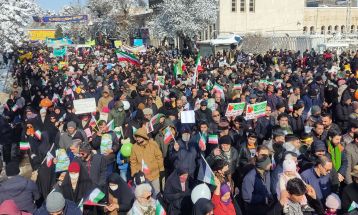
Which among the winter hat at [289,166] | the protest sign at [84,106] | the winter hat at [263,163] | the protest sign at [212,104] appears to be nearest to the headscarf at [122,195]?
the winter hat at [263,163]

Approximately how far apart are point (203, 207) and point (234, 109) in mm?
5171

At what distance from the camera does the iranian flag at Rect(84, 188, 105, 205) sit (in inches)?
218

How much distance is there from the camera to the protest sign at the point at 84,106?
1046cm

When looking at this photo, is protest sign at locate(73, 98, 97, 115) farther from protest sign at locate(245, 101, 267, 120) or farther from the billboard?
the billboard

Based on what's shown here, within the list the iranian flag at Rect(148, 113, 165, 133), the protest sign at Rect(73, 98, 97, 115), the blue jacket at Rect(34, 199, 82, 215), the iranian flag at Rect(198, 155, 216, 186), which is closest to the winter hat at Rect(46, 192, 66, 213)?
the blue jacket at Rect(34, 199, 82, 215)

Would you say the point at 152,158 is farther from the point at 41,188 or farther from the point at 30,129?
the point at 30,129

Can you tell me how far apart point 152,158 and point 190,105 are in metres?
4.11

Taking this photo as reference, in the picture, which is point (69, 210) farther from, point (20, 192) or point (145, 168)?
point (145, 168)

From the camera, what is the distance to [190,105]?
37.0ft

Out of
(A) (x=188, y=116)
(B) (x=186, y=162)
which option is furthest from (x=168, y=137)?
(A) (x=188, y=116)

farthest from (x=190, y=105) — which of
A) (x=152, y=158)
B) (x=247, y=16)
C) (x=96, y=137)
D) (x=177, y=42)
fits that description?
(x=177, y=42)

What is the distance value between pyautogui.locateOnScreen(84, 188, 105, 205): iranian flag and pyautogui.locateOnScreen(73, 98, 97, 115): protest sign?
198 inches

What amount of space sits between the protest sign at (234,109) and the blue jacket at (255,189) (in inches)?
146

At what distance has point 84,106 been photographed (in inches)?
416
